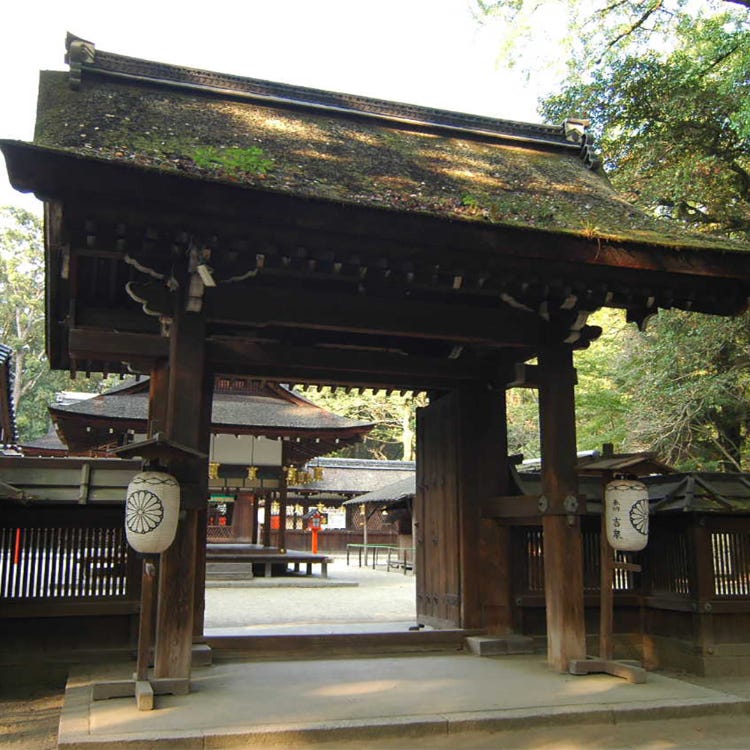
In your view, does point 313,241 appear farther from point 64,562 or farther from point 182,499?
point 64,562

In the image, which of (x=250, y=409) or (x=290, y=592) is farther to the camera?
(x=250, y=409)

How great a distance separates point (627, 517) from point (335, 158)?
13.6 feet

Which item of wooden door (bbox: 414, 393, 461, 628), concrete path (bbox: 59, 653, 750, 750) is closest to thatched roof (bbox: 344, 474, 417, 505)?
wooden door (bbox: 414, 393, 461, 628)

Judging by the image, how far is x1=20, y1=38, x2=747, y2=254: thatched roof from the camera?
5625 mm

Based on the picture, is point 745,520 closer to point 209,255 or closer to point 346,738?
point 346,738

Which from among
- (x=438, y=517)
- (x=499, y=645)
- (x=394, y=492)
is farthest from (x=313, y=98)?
(x=394, y=492)

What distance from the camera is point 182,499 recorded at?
5527 mm

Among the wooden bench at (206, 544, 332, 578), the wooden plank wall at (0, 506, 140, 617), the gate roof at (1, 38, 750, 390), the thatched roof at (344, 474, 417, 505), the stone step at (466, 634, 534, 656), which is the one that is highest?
the gate roof at (1, 38, 750, 390)

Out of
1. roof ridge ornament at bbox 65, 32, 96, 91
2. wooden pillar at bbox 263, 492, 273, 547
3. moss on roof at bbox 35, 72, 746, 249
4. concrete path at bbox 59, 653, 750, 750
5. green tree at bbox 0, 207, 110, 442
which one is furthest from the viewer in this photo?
green tree at bbox 0, 207, 110, 442

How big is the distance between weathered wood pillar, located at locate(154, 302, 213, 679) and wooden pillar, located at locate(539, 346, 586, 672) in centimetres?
299

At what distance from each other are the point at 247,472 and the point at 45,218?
1509cm

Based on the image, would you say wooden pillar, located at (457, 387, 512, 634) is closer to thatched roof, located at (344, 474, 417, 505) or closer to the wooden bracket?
the wooden bracket

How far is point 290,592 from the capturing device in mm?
16719

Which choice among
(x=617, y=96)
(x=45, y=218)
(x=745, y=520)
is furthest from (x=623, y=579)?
(x=617, y=96)
